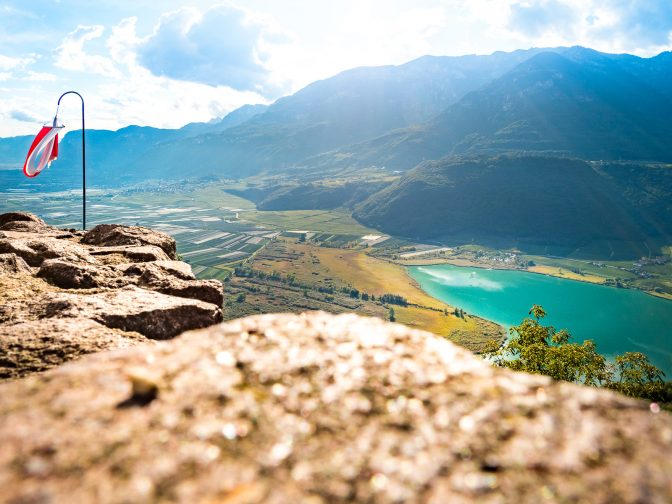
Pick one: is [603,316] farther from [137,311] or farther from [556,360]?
[137,311]

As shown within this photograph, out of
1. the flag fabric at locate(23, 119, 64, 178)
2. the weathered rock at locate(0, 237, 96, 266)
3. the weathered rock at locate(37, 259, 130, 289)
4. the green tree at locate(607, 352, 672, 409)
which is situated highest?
the flag fabric at locate(23, 119, 64, 178)

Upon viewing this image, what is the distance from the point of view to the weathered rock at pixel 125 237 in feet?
62.7

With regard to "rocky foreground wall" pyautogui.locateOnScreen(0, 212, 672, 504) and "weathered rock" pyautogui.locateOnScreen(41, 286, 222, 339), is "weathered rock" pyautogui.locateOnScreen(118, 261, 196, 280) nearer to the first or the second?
"weathered rock" pyautogui.locateOnScreen(41, 286, 222, 339)

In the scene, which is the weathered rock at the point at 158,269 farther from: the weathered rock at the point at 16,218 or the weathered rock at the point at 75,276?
the weathered rock at the point at 16,218

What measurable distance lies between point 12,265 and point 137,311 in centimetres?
564

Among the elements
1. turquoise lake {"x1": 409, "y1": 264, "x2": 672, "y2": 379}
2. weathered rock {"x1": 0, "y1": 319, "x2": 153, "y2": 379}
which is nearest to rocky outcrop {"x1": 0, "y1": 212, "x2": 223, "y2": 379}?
weathered rock {"x1": 0, "y1": 319, "x2": 153, "y2": 379}

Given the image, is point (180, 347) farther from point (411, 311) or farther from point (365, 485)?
point (411, 311)

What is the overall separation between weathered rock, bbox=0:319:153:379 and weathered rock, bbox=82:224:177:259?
11048mm

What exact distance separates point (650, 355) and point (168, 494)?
17121 cm

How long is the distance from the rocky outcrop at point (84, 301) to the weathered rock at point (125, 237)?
7.32 feet

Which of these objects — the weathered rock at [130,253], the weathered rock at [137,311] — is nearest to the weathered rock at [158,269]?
the weathered rock at [130,253]

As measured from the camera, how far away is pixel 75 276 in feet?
40.1

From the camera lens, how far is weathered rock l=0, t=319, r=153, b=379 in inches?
290

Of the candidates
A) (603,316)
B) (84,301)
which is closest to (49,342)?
(84,301)
